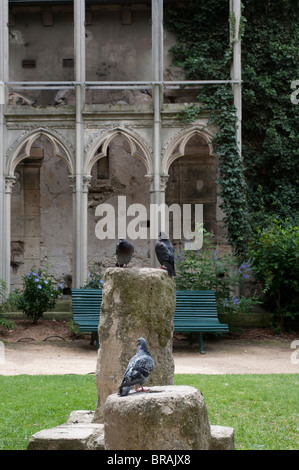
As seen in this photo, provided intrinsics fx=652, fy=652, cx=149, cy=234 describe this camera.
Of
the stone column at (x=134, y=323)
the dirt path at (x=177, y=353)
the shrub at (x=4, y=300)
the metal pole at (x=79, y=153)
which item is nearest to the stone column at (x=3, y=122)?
the shrub at (x=4, y=300)

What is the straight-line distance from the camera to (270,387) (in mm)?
7703

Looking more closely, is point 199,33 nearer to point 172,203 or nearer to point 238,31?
point 238,31

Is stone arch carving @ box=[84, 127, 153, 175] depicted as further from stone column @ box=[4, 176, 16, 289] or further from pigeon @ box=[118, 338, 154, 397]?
pigeon @ box=[118, 338, 154, 397]

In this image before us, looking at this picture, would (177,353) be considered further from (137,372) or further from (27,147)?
(137,372)

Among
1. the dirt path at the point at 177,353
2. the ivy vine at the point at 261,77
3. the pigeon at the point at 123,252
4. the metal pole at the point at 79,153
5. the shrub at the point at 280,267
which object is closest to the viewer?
the pigeon at the point at 123,252

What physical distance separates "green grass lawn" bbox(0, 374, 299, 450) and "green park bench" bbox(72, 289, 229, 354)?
2.54 m

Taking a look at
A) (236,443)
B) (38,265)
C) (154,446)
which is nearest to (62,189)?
(38,265)

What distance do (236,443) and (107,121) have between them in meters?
9.91

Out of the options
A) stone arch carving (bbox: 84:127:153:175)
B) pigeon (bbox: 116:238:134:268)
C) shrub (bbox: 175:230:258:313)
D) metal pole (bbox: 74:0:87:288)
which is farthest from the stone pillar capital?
pigeon (bbox: 116:238:134:268)

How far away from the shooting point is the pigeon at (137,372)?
4.00 metres

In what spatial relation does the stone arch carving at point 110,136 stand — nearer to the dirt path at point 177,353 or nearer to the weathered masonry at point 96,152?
the weathered masonry at point 96,152

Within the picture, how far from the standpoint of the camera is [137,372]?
4.09 meters

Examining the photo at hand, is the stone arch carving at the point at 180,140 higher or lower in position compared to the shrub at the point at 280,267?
higher

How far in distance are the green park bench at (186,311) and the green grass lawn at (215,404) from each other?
8.32 ft
